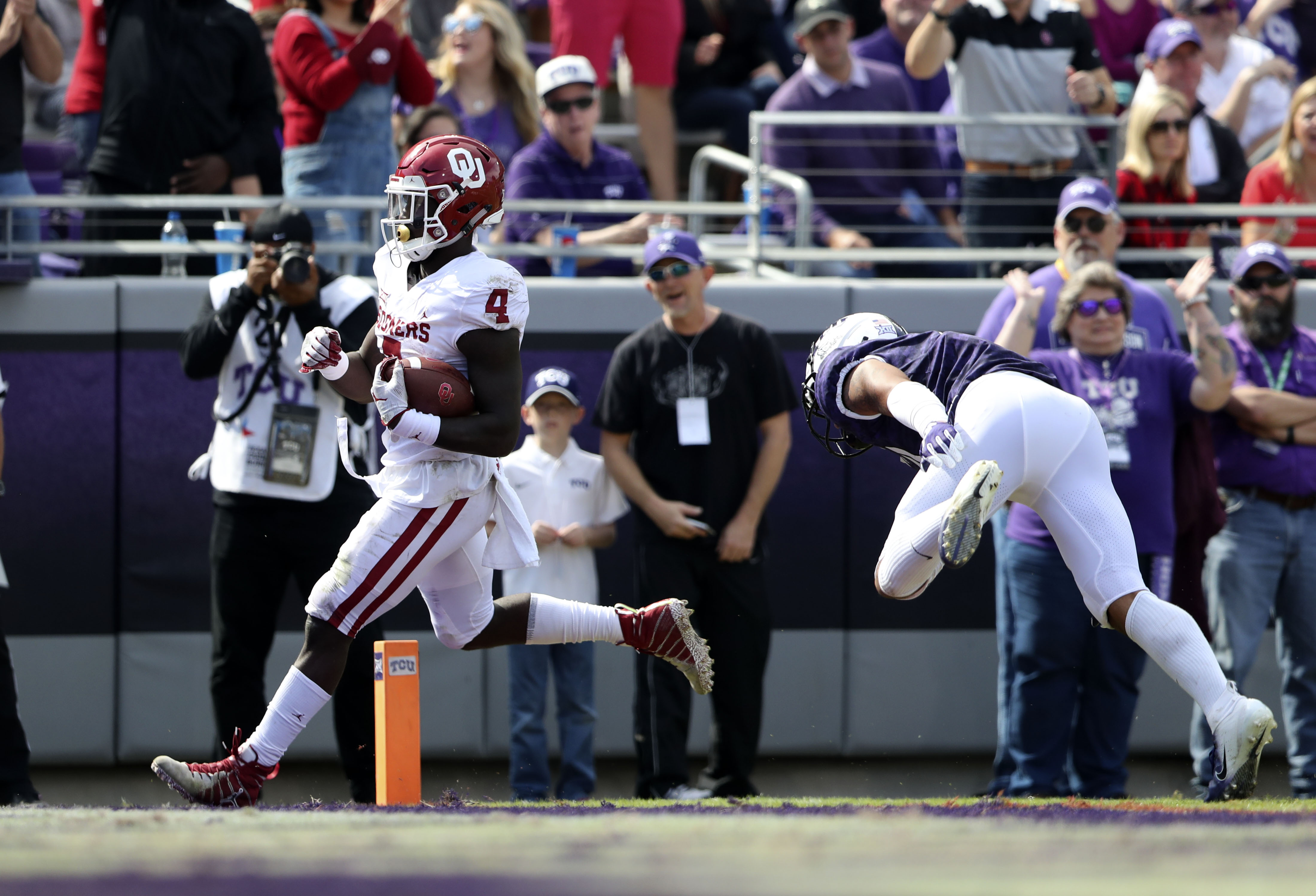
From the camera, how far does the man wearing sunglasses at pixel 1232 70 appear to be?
368 inches

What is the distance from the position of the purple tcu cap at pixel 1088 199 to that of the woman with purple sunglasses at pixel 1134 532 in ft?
1.65

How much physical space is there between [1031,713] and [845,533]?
1528mm

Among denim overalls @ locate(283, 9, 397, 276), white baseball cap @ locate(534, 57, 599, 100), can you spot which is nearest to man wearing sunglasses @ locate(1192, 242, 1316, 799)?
white baseball cap @ locate(534, 57, 599, 100)

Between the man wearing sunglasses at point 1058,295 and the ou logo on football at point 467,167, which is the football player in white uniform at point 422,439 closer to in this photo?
the ou logo on football at point 467,167

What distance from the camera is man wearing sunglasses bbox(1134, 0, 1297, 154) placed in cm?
936

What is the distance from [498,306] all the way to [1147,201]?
454 centimetres

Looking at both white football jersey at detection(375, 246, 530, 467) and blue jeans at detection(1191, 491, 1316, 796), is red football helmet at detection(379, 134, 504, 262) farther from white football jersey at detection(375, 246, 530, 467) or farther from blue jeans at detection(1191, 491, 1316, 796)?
blue jeans at detection(1191, 491, 1316, 796)

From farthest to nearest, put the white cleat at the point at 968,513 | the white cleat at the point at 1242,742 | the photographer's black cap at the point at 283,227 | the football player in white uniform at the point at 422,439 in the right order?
the photographer's black cap at the point at 283,227 < the football player in white uniform at the point at 422,439 < the white cleat at the point at 1242,742 < the white cleat at the point at 968,513

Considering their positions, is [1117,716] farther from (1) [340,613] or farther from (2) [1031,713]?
(1) [340,613]

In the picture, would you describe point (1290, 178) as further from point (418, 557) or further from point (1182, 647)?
point (418, 557)

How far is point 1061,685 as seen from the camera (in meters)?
6.66

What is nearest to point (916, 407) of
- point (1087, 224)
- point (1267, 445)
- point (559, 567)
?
point (559, 567)

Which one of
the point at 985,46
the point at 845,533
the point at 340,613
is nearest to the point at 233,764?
the point at 340,613

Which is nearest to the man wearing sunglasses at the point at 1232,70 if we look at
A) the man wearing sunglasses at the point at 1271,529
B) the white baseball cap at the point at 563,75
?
the man wearing sunglasses at the point at 1271,529
